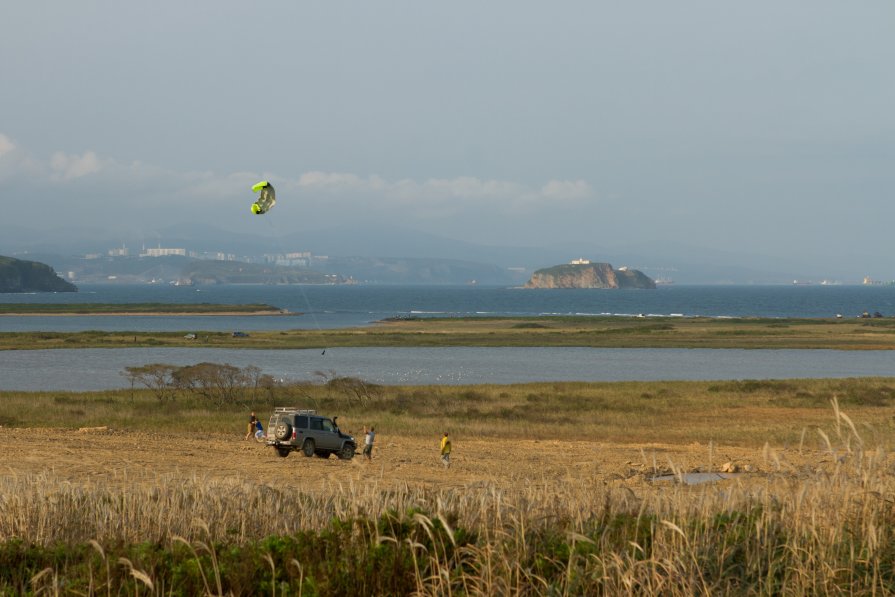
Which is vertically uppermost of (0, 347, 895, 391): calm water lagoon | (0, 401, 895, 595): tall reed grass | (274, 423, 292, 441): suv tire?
(0, 401, 895, 595): tall reed grass

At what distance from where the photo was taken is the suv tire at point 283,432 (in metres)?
30.5

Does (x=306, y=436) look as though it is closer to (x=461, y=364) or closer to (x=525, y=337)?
(x=461, y=364)

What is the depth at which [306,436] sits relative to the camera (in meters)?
31.0

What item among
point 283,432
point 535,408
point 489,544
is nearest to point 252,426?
point 283,432

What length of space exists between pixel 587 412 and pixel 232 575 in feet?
125

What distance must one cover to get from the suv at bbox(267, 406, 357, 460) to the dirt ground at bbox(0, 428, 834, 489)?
42cm

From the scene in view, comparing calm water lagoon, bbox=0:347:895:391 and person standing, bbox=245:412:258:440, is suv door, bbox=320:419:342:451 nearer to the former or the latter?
person standing, bbox=245:412:258:440

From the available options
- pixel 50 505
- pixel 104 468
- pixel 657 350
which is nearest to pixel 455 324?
pixel 657 350

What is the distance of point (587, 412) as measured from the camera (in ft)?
151

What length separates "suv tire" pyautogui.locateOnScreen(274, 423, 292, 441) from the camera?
3047cm

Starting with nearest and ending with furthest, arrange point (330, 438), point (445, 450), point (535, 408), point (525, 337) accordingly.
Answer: point (445, 450), point (330, 438), point (535, 408), point (525, 337)

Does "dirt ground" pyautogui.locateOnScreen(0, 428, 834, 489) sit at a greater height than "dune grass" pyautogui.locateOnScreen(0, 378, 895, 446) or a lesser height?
greater

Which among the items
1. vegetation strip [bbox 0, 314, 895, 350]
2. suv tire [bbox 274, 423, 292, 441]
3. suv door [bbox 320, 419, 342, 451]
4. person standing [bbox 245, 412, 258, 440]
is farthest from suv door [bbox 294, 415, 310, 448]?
vegetation strip [bbox 0, 314, 895, 350]

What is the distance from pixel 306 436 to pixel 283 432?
2.60ft
